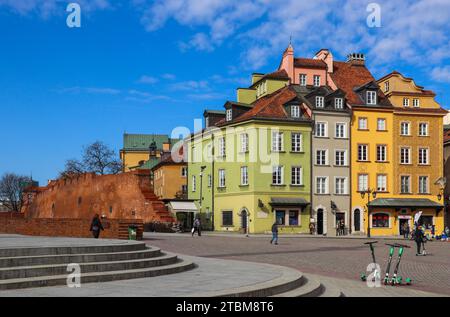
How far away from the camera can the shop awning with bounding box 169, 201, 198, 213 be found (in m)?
61.0

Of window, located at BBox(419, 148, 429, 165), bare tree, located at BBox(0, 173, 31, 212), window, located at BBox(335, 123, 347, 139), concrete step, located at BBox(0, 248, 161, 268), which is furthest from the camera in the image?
bare tree, located at BBox(0, 173, 31, 212)

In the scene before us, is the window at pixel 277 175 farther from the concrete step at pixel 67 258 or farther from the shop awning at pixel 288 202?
the concrete step at pixel 67 258

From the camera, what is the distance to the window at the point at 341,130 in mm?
59438

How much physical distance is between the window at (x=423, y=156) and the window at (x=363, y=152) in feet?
18.4

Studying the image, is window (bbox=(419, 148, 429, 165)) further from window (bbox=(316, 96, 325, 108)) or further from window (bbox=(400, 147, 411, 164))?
window (bbox=(316, 96, 325, 108))

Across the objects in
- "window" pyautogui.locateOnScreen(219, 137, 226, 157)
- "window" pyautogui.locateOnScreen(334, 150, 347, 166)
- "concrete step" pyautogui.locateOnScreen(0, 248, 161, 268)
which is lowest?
"concrete step" pyautogui.locateOnScreen(0, 248, 161, 268)

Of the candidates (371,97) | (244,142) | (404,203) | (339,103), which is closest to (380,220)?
(404,203)

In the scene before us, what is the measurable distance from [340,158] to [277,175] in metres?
6.77

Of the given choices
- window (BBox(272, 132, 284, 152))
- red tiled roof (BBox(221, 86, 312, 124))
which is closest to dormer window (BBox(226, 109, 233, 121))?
red tiled roof (BBox(221, 86, 312, 124))

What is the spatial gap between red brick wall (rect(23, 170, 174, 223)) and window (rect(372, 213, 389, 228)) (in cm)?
2045

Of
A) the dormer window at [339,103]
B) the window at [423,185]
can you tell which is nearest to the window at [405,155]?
the window at [423,185]

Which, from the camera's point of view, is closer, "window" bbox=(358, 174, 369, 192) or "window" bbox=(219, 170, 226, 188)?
"window" bbox=(358, 174, 369, 192)

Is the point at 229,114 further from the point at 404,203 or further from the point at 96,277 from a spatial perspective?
the point at 96,277
